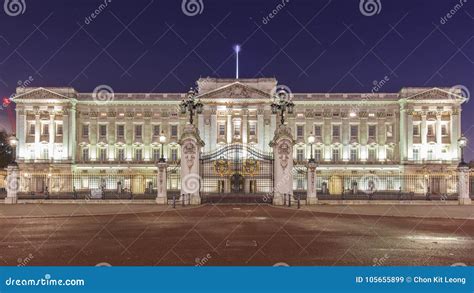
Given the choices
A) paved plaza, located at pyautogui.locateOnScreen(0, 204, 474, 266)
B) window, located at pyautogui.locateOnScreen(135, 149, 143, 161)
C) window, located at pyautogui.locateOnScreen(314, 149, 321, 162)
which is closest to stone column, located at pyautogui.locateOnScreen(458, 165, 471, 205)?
paved plaza, located at pyautogui.locateOnScreen(0, 204, 474, 266)

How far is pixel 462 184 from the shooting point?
32.0 metres

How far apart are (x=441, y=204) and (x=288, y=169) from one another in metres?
9.83

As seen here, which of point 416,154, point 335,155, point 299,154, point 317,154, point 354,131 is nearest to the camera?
point 416,154

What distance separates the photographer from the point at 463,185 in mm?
32000

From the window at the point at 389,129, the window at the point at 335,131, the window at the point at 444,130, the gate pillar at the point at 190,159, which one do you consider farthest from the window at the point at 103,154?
the window at the point at 444,130

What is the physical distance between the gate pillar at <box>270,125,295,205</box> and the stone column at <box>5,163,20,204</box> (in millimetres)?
15619

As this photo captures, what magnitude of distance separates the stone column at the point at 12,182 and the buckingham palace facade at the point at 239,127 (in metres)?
38.3

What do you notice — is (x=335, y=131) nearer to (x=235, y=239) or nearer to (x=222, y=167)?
(x=222, y=167)

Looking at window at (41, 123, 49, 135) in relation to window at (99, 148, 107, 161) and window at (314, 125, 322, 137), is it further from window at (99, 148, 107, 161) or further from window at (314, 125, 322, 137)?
window at (314, 125, 322, 137)

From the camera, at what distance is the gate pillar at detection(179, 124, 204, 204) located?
30375mm

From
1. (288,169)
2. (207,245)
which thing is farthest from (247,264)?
(288,169)

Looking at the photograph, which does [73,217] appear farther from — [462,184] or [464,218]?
[462,184]

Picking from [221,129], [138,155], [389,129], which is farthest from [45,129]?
[389,129]

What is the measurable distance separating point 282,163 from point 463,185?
11416 millimetres
